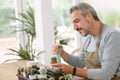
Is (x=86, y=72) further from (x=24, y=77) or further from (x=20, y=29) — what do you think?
(x=20, y=29)

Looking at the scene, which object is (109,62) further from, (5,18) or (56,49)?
(5,18)


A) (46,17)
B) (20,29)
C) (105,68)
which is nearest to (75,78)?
(105,68)

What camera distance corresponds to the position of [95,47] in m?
2.05

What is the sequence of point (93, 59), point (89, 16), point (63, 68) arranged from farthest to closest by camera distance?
point (93, 59), point (89, 16), point (63, 68)

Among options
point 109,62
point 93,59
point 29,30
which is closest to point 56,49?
point 93,59

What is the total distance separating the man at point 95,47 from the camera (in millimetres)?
1810

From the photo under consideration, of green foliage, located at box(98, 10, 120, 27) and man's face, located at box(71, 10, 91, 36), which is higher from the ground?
green foliage, located at box(98, 10, 120, 27)

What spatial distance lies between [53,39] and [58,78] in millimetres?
2224

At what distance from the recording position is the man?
1810 millimetres

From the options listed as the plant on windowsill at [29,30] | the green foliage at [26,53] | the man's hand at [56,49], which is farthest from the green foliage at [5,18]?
the man's hand at [56,49]

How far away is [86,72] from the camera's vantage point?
1.83 meters

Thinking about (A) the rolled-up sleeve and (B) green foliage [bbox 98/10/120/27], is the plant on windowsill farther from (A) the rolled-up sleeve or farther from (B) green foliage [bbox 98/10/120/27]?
(A) the rolled-up sleeve

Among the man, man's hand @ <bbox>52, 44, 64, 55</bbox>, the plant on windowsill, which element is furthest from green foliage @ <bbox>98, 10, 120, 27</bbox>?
man's hand @ <bbox>52, 44, 64, 55</bbox>

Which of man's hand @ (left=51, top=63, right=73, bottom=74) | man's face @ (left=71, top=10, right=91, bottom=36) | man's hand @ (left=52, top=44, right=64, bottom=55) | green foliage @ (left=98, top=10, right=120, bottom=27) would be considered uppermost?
green foliage @ (left=98, top=10, right=120, bottom=27)
